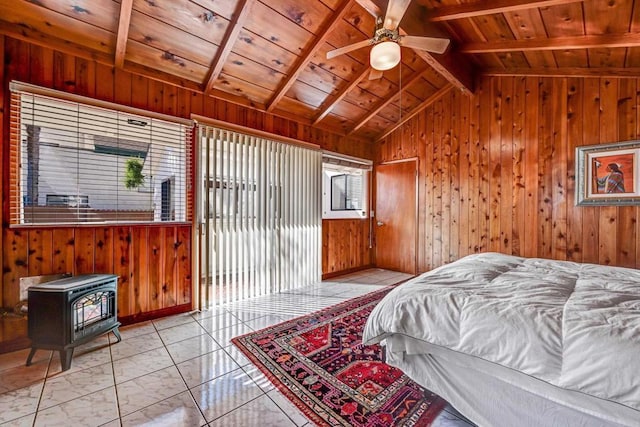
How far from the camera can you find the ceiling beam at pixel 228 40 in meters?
2.32

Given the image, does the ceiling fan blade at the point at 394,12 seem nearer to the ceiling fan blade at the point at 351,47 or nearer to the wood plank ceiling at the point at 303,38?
the ceiling fan blade at the point at 351,47

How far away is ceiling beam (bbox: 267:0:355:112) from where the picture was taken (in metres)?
2.56

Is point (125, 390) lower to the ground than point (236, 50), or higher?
lower

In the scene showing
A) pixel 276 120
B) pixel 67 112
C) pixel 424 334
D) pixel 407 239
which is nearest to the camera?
pixel 424 334

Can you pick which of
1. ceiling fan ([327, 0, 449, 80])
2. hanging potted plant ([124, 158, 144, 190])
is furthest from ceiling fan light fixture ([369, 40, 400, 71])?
hanging potted plant ([124, 158, 144, 190])

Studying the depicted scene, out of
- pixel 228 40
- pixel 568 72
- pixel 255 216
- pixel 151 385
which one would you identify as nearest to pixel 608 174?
pixel 568 72

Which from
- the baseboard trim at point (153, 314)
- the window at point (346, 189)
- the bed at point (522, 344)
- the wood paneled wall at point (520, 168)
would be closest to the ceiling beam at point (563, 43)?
the wood paneled wall at point (520, 168)

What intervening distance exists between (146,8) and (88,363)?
2701 mm

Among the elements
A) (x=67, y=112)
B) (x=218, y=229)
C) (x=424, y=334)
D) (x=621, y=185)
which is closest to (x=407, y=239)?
(x=621, y=185)

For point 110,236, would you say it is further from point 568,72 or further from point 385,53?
point 568,72

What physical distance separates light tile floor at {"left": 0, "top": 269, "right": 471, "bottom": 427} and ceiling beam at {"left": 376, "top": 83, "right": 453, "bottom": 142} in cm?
390

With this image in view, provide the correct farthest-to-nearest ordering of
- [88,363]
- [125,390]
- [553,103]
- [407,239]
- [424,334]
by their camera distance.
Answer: [407,239], [553,103], [88,363], [125,390], [424,334]

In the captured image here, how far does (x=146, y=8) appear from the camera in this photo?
2.20 m

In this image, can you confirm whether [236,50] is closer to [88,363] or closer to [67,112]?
[67,112]
